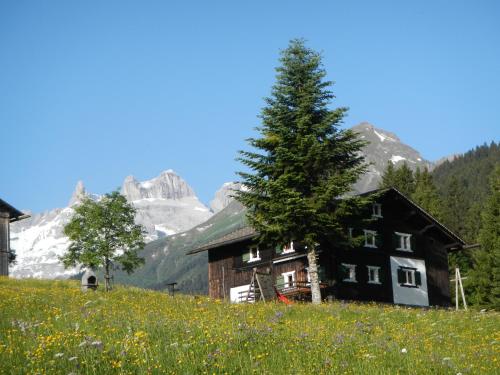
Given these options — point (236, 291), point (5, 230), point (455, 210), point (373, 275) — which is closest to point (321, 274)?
point (373, 275)

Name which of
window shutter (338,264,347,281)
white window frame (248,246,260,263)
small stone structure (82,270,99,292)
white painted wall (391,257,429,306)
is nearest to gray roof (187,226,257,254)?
white window frame (248,246,260,263)

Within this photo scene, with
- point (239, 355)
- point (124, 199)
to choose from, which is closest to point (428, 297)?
point (124, 199)

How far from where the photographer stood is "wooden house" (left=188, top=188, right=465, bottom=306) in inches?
1795

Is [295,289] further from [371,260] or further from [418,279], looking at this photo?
[418,279]

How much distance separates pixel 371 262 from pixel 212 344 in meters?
32.6

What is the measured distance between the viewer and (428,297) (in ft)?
164

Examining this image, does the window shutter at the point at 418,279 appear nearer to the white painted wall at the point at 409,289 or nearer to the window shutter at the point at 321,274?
the white painted wall at the point at 409,289

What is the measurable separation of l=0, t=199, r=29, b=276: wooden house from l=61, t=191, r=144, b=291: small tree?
6243 mm

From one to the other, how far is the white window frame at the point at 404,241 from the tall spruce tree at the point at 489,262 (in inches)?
702

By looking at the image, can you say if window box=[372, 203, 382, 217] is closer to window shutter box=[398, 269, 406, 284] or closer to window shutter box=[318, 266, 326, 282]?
window shutter box=[398, 269, 406, 284]

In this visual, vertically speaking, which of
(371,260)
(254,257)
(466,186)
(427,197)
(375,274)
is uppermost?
(466,186)

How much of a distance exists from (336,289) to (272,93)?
1318cm

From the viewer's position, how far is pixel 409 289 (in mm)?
49062

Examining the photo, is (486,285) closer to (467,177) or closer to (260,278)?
(260,278)
